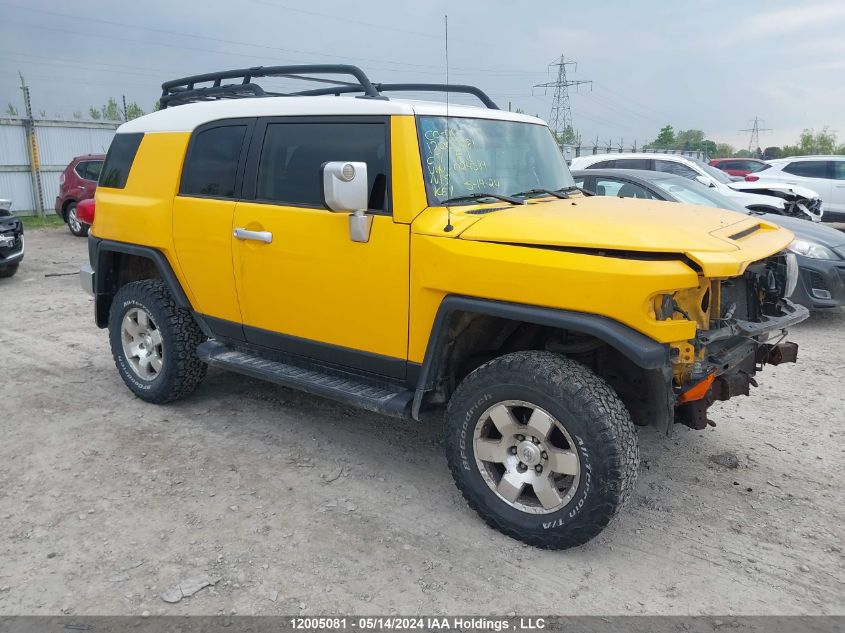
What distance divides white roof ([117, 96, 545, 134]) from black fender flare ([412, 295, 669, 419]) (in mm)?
1124

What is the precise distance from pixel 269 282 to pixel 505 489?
188 cm

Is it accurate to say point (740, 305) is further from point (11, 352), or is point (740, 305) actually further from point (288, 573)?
point (11, 352)

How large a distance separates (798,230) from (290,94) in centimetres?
580

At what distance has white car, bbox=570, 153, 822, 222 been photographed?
9.81 meters

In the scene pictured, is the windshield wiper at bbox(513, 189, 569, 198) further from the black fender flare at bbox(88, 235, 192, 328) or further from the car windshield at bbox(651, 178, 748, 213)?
the car windshield at bbox(651, 178, 748, 213)

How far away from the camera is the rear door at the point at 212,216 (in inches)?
167

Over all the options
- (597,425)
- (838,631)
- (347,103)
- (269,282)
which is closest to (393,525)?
(597,425)

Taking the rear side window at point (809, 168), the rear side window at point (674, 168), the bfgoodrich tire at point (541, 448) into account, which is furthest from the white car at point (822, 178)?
the bfgoodrich tire at point (541, 448)

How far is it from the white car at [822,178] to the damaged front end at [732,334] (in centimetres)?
1148

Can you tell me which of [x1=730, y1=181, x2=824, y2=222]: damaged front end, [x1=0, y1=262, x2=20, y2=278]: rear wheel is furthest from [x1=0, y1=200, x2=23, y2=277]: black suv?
[x1=730, y1=181, x2=824, y2=222]: damaged front end

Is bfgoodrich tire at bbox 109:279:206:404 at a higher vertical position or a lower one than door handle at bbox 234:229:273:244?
lower

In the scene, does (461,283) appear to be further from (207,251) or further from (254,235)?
(207,251)

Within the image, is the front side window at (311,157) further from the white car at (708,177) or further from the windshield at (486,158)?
the white car at (708,177)

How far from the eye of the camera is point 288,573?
307 cm
